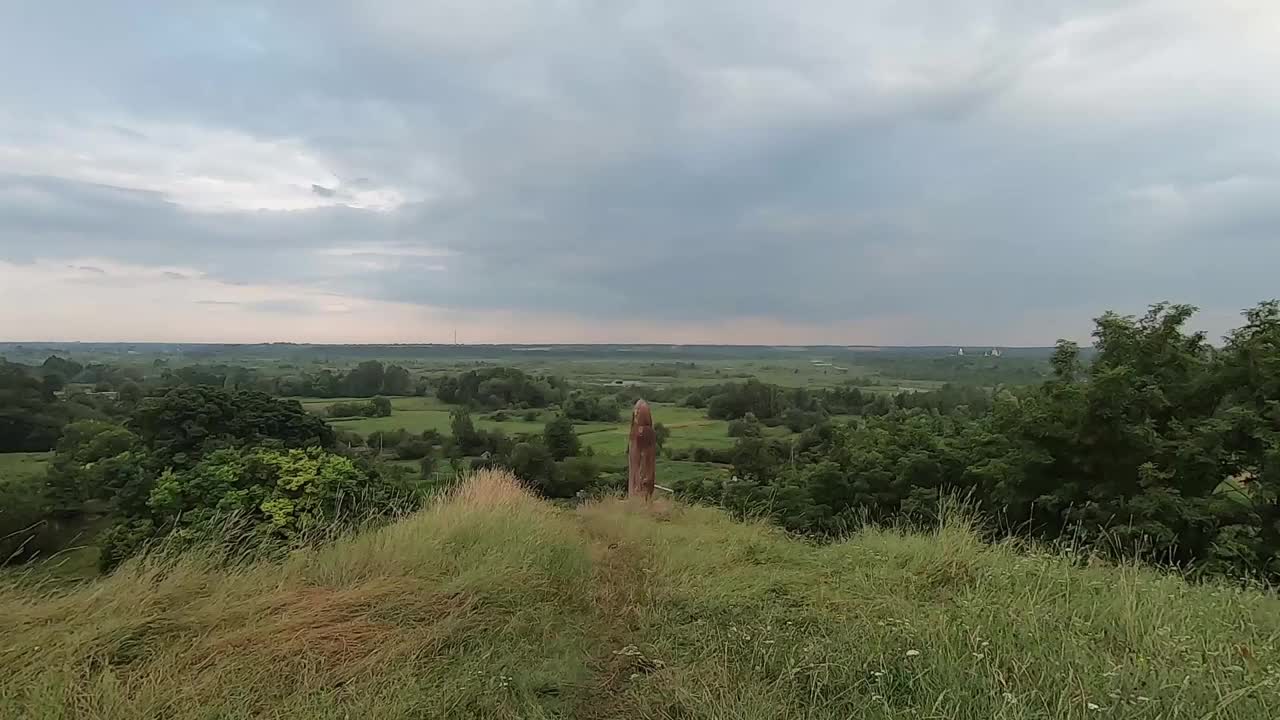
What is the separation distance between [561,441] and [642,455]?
60.6 ft

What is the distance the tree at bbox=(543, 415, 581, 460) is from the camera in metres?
26.2

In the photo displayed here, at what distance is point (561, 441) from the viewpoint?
89.7 ft

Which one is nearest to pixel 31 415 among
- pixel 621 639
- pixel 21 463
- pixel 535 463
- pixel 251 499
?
pixel 21 463

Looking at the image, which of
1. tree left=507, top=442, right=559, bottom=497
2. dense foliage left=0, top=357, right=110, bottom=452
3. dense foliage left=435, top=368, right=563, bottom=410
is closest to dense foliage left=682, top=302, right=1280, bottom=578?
tree left=507, top=442, right=559, bottom=497

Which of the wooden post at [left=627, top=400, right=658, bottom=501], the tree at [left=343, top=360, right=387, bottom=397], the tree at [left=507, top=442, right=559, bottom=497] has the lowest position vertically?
the tree at [left=507, top=442, right=559, bottom=497]

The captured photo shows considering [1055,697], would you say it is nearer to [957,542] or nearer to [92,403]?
[957,542]

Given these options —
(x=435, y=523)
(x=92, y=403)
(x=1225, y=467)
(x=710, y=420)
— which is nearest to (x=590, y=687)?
(x=435, y=523)

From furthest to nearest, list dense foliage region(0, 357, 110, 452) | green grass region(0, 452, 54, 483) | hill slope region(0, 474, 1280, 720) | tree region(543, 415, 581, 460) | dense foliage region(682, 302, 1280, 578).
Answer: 1. tree region(543, 415, 581, 460)
2. dense foliage region(0, 357, 110, 452)
3. green grass region(0, 452, 54, 483)
4. dense foliage region(682, 302, 1280, 578)
5. hill slope region(0, 474, 1280, 720)

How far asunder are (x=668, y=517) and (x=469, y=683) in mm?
5086

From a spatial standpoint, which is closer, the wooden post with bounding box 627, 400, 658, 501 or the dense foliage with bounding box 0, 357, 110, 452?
the wooden post with bounding box 627, 400, 658, 501

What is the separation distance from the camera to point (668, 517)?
7.93 meters

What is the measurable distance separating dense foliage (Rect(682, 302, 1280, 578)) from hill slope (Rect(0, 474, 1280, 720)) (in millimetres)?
1727

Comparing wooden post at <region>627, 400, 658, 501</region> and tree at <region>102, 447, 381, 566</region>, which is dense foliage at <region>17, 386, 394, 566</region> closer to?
tree at <region>102, 447, 381, 566</region>

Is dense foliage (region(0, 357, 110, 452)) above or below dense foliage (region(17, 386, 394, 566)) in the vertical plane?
below
